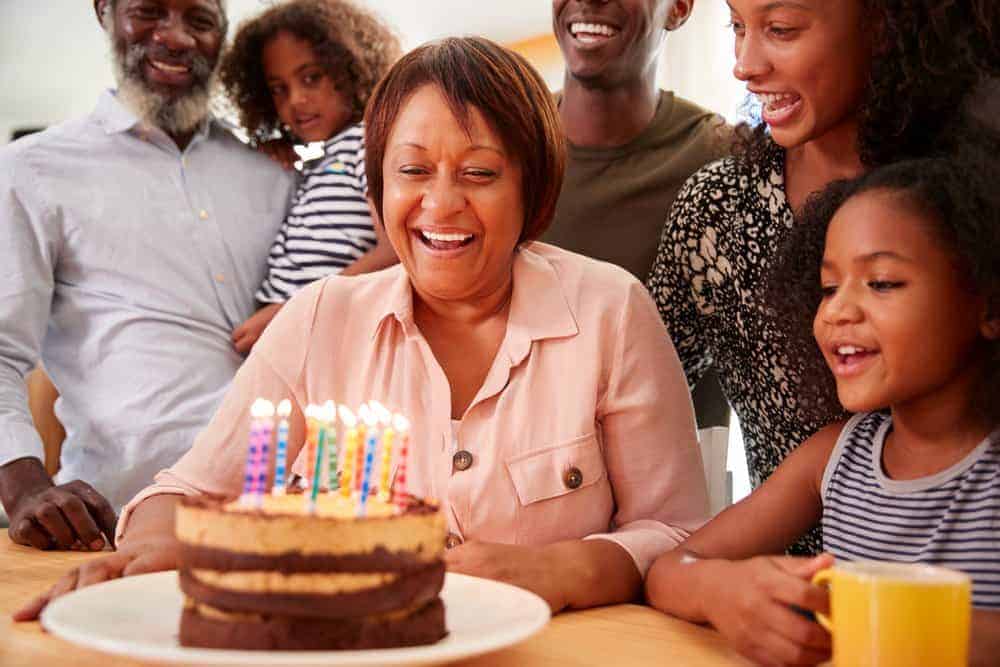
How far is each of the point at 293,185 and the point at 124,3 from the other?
681 millimetres

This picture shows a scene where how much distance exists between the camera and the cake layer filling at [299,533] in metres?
1.06

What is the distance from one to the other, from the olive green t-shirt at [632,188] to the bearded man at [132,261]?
36.3 inches

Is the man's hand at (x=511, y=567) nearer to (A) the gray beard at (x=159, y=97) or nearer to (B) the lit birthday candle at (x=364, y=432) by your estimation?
(B) the lit birthday candle at (x=364, y=432)

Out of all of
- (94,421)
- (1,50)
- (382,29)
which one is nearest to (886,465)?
(94,421)

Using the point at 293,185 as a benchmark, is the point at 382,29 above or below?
above

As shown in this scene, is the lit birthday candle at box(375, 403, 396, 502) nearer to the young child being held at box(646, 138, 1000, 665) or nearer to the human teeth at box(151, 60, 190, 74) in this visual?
the young child being held at box(646, 138, 1000, 665)

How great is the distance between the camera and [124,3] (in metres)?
3.12

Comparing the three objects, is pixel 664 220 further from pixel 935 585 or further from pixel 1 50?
pixel 1 50

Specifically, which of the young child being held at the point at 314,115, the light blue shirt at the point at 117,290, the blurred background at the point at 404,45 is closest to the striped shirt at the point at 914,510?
the young child being held at the point at 314,115

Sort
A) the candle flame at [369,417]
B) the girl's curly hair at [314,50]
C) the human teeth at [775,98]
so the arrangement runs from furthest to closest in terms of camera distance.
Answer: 1. the girl's curly hair at [314,50]
2. the human teeth at [775,98]
3. the candle flame at [369,417]

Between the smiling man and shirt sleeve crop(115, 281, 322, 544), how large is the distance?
3.34 feet

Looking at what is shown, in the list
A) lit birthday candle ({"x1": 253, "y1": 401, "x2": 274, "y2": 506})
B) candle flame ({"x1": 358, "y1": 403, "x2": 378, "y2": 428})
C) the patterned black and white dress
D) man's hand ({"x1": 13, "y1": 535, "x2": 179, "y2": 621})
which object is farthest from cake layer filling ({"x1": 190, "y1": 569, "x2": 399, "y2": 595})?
the patterned black and white dress

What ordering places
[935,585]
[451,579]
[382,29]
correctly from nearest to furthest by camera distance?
[935,585] < [451,579] < [382,29]

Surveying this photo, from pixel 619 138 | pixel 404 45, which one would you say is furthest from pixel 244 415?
pixel 404 45
